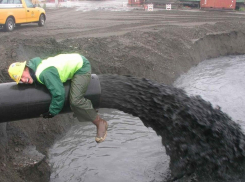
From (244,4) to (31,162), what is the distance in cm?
2638

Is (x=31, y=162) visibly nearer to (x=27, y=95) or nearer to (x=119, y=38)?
(x=27, y=95)

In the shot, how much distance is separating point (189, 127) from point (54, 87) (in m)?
2.25

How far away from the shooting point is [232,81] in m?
11.1

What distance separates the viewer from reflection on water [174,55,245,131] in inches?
333

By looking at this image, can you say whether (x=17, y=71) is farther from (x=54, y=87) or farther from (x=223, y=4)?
(x=223, y=4)

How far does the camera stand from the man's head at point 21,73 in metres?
4.04

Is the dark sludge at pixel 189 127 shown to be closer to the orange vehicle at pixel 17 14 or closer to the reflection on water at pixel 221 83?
the reflection on water at pixel 221 83

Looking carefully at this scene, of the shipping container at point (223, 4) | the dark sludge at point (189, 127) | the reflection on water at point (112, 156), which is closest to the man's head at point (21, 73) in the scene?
the dark sludge at point (189, 127)

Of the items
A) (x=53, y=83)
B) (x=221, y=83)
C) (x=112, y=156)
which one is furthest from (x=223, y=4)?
(x=53, y=83)

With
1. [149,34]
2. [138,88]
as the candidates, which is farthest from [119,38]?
[138,88]

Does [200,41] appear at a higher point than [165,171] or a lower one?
higher

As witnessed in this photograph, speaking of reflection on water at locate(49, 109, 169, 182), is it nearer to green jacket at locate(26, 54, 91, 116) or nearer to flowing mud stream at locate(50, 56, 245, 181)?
flowing mud stream at locate(50, 56, 245, 181)

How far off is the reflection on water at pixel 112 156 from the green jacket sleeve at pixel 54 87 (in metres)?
1.73

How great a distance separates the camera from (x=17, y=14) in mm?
14781
